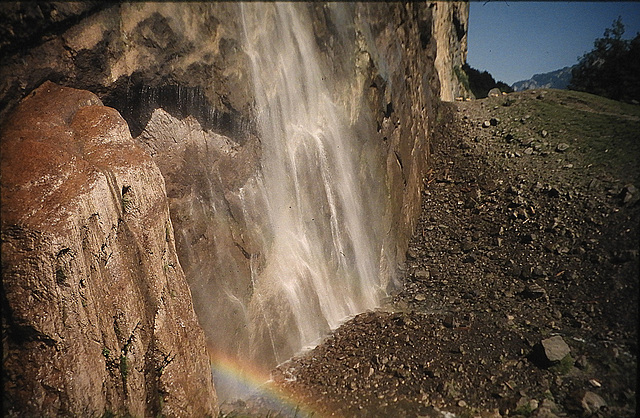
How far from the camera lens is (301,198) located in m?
8.58

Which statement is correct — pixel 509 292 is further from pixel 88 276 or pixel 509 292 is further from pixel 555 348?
pixel 88 276

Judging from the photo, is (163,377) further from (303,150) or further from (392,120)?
(392,120)

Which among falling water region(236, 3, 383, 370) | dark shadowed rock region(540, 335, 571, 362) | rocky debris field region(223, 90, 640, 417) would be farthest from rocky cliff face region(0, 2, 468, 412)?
dark shadowed rock region(540, 335, 571, 362)

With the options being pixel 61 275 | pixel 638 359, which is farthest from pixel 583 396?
pixel 61 275

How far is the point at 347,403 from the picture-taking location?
6.56 metres

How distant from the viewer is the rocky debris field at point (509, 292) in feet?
22.0

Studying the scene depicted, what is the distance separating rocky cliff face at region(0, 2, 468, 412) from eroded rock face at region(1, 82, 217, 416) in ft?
1.19

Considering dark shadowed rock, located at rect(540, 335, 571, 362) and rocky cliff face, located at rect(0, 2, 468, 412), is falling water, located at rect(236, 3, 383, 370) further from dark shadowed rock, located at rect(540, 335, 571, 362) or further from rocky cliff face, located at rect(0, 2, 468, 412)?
dark shadowed rock, located at rect(540, 335, 571, 362)

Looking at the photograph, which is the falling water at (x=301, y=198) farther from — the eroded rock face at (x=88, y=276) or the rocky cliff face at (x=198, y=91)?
the eroded rock face at (x=88, y=276)

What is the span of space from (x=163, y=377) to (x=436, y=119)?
13282 mm

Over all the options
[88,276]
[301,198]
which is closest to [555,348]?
[301,198]

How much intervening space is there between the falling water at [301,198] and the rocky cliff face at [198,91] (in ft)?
0.73

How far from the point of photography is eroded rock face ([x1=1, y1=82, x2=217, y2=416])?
4.18m

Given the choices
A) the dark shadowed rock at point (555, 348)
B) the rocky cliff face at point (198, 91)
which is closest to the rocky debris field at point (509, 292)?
the dark shadowed rock at point (555, 348)
